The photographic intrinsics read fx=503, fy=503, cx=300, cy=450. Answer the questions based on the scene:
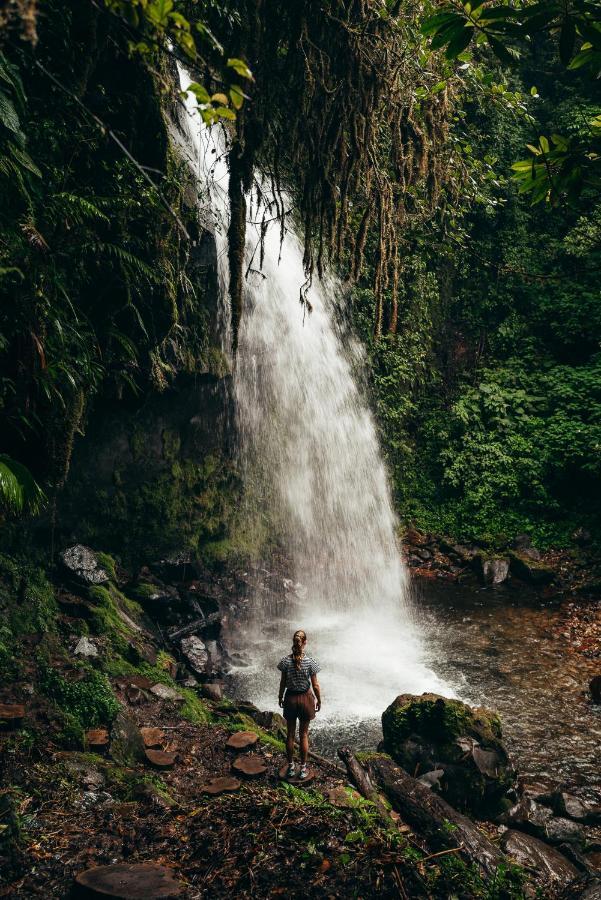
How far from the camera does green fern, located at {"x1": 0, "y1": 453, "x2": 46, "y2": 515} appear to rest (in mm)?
3508

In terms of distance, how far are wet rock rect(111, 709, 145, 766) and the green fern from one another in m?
2.56

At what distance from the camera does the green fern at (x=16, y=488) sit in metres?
3.51

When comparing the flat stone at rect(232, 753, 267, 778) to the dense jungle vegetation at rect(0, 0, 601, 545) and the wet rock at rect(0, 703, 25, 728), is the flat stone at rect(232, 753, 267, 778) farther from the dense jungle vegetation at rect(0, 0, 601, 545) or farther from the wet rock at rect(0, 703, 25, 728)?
the dense jungle vegetation at rect(0, 0, 601, 545)

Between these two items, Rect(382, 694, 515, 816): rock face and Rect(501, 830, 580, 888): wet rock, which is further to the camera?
Rect(382, 694, 515, 816): rock face

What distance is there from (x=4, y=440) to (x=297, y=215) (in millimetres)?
9928

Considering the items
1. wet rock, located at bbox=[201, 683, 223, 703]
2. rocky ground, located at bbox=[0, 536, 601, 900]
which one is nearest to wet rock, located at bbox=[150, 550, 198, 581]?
rocky ground, located at bbox=[0, 536, 601, 900]

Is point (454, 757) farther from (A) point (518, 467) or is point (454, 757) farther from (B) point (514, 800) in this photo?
(A) point (518, 467)

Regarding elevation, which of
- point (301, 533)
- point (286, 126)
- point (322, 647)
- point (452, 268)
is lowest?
point (322, 647)

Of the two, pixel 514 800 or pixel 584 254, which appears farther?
pixel 584 254

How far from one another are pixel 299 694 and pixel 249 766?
79 centimetres

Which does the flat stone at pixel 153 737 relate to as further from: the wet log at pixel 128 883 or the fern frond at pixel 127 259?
the fern frond at pixel 127 259

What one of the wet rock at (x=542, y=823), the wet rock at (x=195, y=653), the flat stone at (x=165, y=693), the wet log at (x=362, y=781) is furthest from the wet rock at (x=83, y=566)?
the wet rock at (x=542, y=823)

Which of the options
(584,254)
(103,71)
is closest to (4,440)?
(103,71)

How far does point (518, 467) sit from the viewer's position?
43.4 ft
